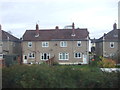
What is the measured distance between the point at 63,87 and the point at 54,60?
31436mm

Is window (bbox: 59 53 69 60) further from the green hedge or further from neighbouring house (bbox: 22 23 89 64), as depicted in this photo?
the green hedge

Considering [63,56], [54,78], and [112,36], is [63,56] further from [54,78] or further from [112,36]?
[54,78]

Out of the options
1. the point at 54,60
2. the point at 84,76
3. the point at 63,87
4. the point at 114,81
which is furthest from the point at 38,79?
the point at 54,60

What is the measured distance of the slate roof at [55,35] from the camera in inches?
1570

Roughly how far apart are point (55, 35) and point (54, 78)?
107 feet

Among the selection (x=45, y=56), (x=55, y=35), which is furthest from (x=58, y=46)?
(x=45, y=56)

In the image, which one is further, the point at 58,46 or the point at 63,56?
the point at 58,46

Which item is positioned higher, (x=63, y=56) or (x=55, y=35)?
(x=55, y=35)

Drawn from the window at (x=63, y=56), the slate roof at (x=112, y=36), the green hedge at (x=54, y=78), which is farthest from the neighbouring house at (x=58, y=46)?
the green hedge at (x=54, y=78)

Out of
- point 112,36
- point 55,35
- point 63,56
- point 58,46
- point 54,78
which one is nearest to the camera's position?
point 54,78

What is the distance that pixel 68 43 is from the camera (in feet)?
130

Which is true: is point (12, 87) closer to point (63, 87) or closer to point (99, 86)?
point (63, 87)

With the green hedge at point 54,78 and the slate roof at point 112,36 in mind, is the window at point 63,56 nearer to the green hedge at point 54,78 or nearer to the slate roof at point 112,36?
the slate roof at point 112,36

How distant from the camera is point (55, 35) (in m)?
40.6
